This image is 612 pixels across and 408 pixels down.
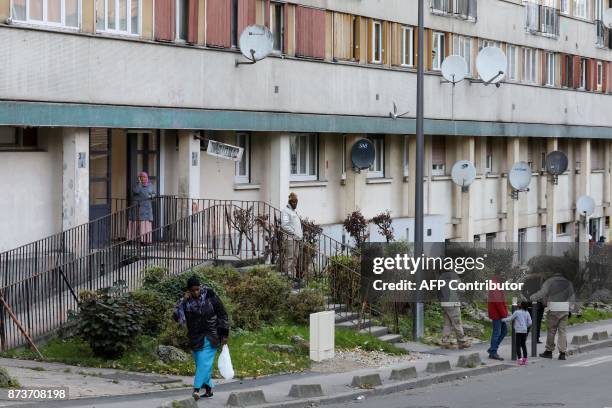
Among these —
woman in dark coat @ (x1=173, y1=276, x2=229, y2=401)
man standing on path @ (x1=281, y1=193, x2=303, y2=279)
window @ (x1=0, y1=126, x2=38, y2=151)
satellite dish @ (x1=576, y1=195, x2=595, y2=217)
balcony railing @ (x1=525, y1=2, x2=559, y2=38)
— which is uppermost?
balcony railing @ (x1=525, y1=2, x2=559, y2=38)

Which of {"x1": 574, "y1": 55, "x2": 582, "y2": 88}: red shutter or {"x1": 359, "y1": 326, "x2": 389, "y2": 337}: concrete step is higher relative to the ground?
{"x1": 574, "y1": 55, "x2": 582, "y2": 88}: red shutter

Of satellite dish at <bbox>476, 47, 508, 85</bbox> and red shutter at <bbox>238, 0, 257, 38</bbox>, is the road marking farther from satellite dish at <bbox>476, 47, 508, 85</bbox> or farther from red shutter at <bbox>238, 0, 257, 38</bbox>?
satellite dish at <bbox>476, 47, 508, 85</bbox>

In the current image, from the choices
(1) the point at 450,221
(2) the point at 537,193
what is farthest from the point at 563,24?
(1) the point at 450,221

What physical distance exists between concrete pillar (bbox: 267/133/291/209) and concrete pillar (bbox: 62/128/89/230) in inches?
280

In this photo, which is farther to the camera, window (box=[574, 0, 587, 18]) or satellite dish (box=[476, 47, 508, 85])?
window (box=[574, 0, 587, 18])

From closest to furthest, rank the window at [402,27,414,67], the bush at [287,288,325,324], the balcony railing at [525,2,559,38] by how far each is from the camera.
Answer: the bush at [287,288,325,324] → the window at [402,27,414,67] → the balcony railing at [525,2,559,38]

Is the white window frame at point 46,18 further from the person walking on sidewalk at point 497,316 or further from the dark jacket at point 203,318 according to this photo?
the person walking on sidewalk at point 497,316

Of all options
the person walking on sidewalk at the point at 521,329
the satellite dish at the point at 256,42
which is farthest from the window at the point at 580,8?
the person walking on sidewalk at the point at 521,329

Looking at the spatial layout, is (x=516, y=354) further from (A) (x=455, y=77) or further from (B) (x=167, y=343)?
(A) (x=455, y=77)

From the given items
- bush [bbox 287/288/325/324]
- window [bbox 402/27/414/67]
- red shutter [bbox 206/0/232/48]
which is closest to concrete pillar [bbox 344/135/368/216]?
window [bbox 402/27/414/67]

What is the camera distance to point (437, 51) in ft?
129

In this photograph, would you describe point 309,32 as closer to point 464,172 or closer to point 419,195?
point 419,195

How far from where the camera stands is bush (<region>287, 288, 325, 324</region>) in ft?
78.3

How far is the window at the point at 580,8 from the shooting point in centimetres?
5012
